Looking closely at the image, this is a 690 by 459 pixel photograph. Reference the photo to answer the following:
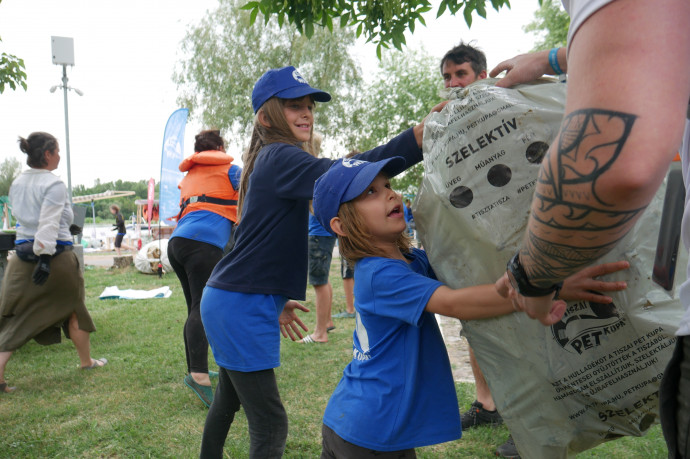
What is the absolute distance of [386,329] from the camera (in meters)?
1.62

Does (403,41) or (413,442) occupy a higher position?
(403,41)

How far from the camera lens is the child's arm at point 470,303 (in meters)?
1.38

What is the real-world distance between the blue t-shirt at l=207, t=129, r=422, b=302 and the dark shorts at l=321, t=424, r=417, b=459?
68cm

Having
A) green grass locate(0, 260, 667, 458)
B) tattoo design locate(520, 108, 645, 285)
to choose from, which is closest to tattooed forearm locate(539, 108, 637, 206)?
tattoo design locate(520, 108, 645, 285)

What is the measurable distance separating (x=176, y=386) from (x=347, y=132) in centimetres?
1581

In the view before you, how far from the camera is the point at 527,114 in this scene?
141 cm

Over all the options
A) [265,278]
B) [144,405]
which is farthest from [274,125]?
[144,405]

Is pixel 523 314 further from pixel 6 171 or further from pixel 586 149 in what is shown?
pixel 6 171

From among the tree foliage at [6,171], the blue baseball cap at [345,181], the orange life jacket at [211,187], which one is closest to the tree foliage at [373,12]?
the orange life jacket at [211,187]

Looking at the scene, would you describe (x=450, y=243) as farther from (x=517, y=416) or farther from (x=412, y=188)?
(x=412, y=188)

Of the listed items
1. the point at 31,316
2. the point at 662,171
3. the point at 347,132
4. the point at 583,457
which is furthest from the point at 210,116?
the point at 662,171

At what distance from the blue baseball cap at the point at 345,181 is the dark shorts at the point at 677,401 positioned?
0.95 metres

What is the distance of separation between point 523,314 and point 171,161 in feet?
29.5

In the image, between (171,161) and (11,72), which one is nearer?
(11,72)
